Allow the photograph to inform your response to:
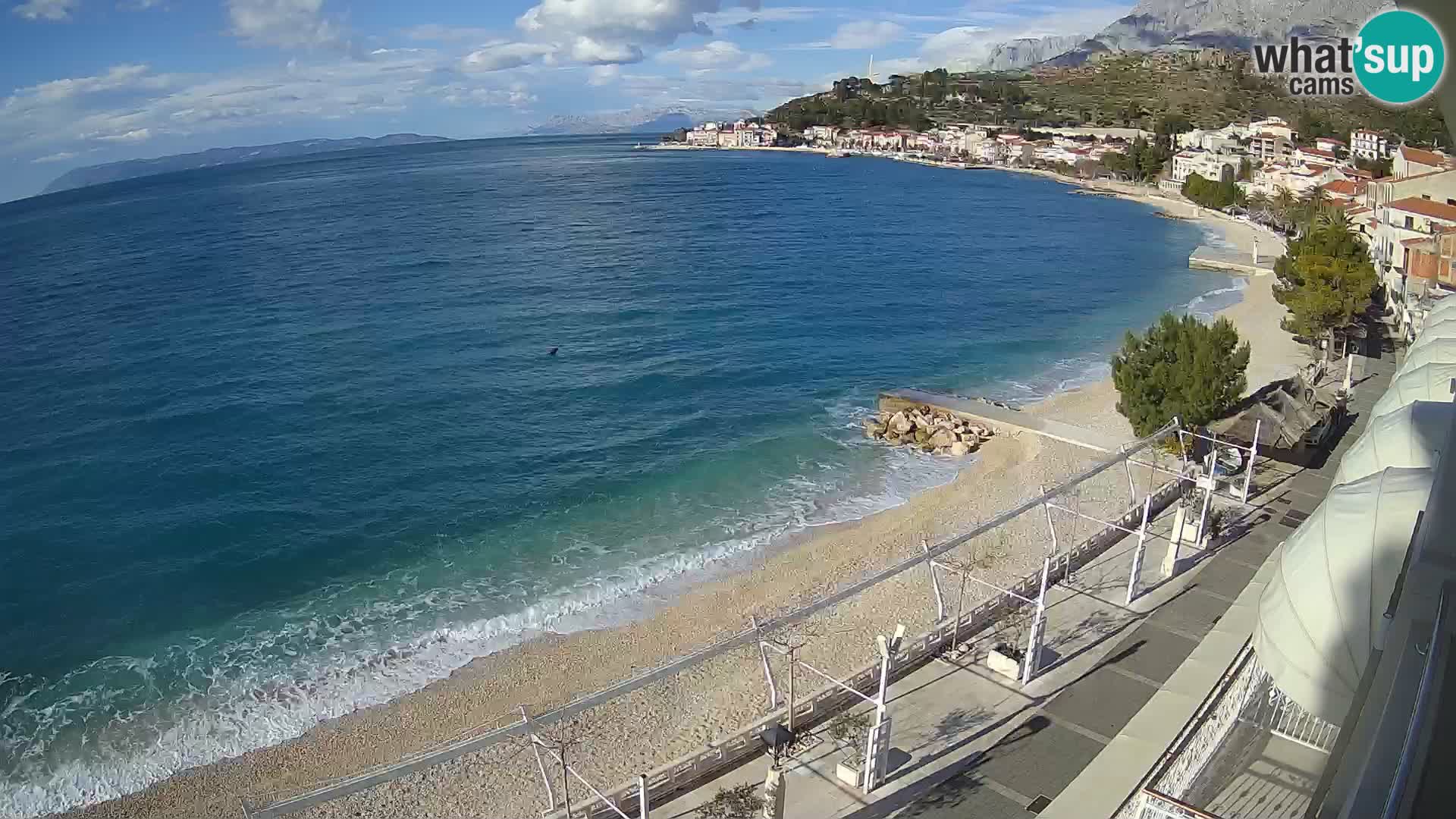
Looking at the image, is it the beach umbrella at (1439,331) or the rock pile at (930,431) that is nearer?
the beach umbrella at (1439,331)

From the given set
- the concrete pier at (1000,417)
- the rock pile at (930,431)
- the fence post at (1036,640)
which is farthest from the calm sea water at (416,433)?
the fence post at (1036,640)

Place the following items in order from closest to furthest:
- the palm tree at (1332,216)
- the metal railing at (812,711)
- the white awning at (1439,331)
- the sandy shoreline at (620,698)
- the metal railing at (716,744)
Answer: the metal railing at (716,744), the metal railing at (812,711), the white awning at (1439,331), the sandy shoreline at (620,698), the palm tree at (1332,216)

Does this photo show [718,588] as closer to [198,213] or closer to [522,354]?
[522,354]

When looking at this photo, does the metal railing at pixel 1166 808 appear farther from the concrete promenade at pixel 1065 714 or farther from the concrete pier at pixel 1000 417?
the concrete pier at pixel 1000 417

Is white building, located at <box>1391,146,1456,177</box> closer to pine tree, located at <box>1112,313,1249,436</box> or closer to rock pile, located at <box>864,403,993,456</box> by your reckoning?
pine tree, located at <box>1112,313,1249,436</box>

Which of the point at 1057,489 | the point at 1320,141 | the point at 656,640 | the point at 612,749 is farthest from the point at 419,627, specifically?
the point at 1320,141
